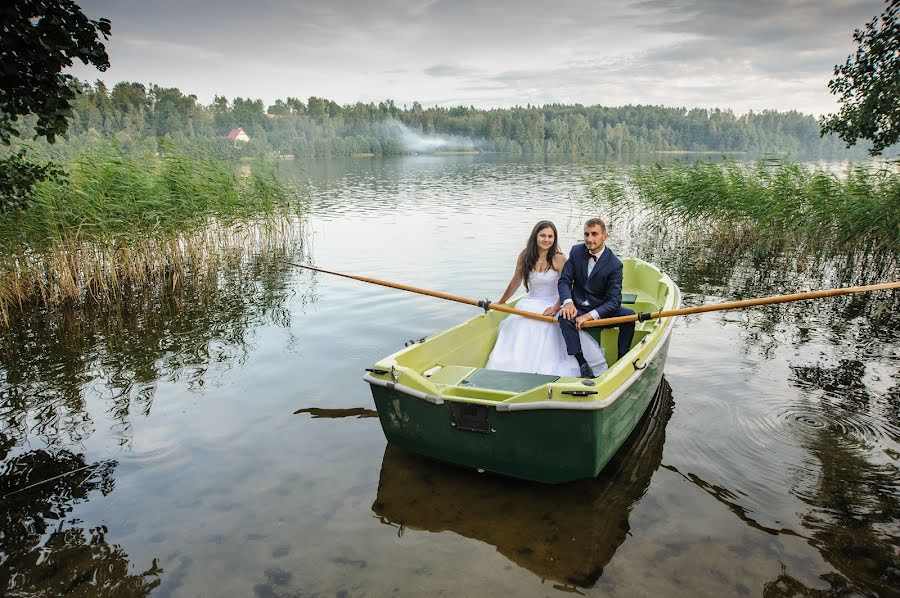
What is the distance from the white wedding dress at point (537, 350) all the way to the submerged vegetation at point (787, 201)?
7.23 metres

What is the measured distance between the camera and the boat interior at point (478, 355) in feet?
15.3

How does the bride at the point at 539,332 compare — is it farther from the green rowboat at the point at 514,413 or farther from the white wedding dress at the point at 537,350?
the green rowboat at the point at 514,413

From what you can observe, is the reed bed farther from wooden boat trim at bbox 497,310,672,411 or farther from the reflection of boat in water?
wooden boat trim at bbox 497,310,672,411

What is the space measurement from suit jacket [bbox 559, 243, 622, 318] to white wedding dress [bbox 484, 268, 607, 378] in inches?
12.5

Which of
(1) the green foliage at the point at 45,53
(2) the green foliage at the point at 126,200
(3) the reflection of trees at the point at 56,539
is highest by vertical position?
(1) the green foliage at the point at 45,53

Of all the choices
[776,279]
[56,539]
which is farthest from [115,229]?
[776,279]

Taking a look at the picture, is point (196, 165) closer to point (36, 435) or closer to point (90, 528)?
point (36, 435)

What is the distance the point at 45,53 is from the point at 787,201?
12.7m

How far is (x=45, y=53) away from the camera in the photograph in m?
4.22

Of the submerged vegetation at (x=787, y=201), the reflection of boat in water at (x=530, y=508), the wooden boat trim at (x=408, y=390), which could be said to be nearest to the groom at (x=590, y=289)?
the reflection of boat in water at (x=530, y=508)

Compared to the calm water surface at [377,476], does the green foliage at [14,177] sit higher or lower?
higher

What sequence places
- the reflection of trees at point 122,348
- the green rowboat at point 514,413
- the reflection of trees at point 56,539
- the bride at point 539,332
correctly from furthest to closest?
the reflection of trees at point 122,348 → the bride at point 539,332 → the green rowboat at point 514,413 → the reflection of trees at point 56,539

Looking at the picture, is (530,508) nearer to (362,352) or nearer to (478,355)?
(478,355)

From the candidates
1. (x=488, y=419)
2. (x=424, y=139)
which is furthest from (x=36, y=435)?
(x=424, y=139)
